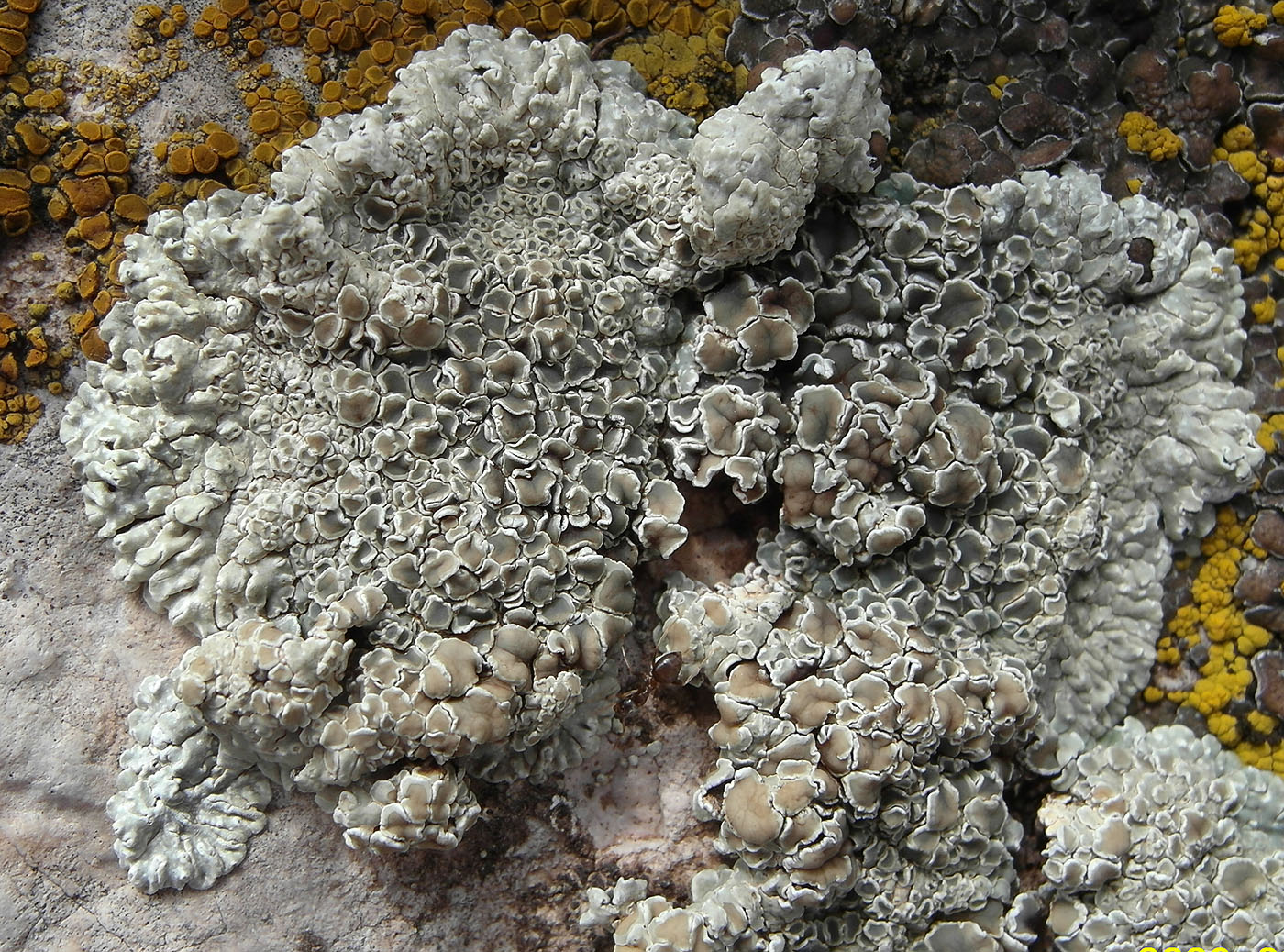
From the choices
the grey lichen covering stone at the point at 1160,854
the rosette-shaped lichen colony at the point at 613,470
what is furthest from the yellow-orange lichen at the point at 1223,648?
the rosette-shaped lichen colony at the point at 613,470

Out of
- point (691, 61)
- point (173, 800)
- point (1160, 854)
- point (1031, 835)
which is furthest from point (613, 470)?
point (1160, 854)

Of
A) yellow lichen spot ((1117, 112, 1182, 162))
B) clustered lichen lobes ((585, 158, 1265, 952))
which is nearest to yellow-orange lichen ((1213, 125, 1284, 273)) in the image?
yellow lichen spot ((1117, 112, 1182, 162))

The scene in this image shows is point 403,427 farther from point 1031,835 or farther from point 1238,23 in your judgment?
point 1238,23

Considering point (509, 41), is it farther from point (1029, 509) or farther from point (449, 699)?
point (1029, 509)

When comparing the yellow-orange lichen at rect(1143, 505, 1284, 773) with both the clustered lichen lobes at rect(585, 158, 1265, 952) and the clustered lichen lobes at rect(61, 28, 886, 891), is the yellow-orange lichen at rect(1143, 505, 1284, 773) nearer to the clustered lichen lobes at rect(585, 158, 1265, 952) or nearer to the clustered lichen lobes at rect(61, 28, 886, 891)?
the clustered lichen lobes at rect(585, 158, 1265, 952)

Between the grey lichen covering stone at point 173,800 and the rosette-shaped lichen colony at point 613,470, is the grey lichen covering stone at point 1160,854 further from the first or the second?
the grey lichen covering stone at point 173,800
